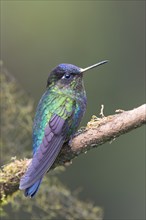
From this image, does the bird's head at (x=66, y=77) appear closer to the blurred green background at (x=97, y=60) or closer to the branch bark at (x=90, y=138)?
Result: the branch bark at (x=90, y=138)

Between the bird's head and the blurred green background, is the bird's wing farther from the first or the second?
the blurred green background

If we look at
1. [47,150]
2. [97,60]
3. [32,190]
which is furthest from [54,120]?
[97,60]

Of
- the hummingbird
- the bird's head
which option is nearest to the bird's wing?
the hummingbird

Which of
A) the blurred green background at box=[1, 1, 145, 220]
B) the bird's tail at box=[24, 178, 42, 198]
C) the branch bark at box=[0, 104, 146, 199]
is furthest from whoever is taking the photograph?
the blurred green background at box=[1, 1, 145, 220]

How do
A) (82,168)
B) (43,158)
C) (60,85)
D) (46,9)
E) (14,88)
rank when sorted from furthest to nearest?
(46,9) < (82,168) < (14,88) < (60,85) < (43,158)

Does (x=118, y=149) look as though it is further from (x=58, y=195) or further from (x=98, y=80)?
(x=58, y=195)

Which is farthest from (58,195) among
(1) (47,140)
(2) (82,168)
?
(2) (82,168)

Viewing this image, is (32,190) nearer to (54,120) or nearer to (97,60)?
(54,120)
